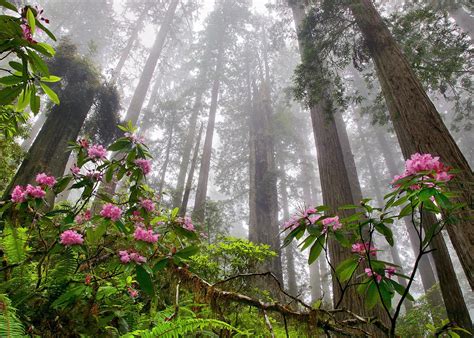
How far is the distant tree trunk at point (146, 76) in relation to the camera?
12.1 metres

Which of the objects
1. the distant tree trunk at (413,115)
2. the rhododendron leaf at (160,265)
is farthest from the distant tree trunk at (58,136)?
the distant tree trunk at (413,115)

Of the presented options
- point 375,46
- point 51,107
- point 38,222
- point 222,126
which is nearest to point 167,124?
point 222,126

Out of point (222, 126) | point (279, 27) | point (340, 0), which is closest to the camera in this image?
point (340, 0)

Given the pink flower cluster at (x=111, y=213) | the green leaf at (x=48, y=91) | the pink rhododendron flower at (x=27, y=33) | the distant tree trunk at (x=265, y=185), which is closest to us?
the pink rhododendron flower at (x=27, y=33)

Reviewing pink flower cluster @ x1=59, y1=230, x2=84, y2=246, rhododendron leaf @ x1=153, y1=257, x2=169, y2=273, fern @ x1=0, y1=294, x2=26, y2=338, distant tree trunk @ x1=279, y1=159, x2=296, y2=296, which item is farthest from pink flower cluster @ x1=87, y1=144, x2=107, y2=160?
distant tree trunk @ x1=279, y1=159, x2=296, y2=296

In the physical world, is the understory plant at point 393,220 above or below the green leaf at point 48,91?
below

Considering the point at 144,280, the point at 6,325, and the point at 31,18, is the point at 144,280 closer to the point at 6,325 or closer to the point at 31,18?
the point at 6,325

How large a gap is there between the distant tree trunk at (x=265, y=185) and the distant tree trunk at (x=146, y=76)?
19.1 feet

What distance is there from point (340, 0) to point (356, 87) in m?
17.1

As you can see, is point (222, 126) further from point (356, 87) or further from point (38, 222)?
point (38, 222)

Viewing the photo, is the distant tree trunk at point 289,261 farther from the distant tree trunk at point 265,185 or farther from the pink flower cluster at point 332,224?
the pink flower cluster at point 332,224

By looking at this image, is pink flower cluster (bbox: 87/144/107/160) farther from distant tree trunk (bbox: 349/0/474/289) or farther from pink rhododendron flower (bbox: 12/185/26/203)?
distant tree trunk (bbox: 349/0/474/289)

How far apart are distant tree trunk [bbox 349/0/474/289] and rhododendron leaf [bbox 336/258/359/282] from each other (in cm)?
Result: 144

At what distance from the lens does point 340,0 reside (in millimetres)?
6086
